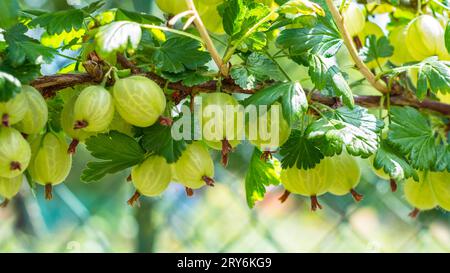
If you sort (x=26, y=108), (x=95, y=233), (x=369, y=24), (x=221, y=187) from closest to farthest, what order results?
1. (x=26, y=108)
2. (x=369, y=24)
3. (x=95, y=233)
4. (x=221, y=187)

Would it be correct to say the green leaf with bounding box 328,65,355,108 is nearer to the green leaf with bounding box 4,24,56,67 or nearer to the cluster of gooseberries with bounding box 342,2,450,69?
the cluster of gooseberries with bounding box 342,2,450,69

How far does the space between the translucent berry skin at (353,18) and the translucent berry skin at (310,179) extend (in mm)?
245

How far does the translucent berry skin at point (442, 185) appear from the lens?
87cm

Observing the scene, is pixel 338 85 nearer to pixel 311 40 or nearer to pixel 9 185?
pixel 311 40

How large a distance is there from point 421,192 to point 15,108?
57 centimetres

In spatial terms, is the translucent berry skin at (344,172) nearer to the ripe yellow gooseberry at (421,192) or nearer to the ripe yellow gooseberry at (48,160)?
the ripe yellow gooseberry at (421,192)

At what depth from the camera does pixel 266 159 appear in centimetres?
79

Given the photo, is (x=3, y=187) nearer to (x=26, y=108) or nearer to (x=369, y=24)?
(x=26, y=108)

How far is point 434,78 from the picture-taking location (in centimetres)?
78

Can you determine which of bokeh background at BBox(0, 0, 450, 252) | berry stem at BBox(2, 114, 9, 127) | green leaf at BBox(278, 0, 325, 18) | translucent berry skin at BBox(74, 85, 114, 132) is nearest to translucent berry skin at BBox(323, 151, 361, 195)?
green leaf at BBox(278, 0, 325, 18)

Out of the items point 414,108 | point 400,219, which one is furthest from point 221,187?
point 414,108

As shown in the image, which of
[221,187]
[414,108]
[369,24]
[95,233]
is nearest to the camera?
[414,108]

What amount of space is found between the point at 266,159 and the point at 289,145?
33mm

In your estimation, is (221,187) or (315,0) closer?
(315,0)
